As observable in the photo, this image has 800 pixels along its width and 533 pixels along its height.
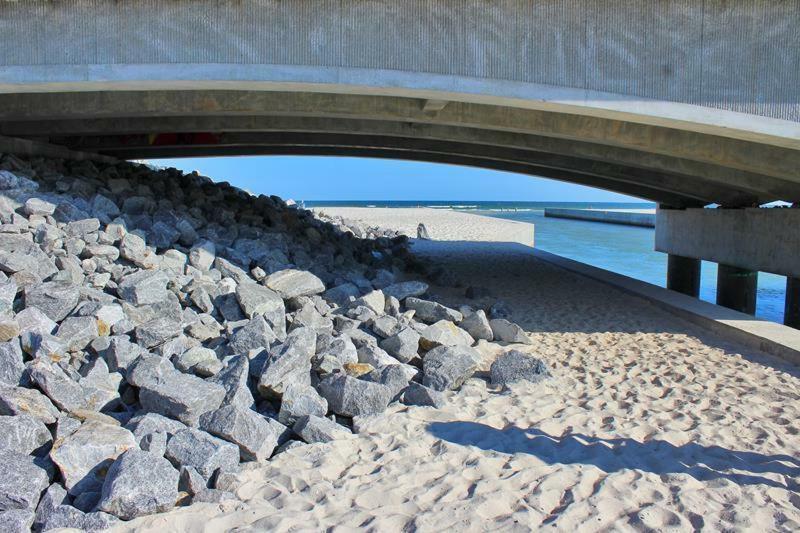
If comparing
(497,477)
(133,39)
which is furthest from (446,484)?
(133,39)

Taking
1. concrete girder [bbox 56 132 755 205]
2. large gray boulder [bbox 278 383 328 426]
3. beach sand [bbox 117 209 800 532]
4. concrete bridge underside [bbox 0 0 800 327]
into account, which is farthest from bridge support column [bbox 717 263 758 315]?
large gray boulder [bbox 278 383 328 426]

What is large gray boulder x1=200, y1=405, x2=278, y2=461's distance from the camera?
162 inches

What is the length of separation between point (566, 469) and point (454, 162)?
1362 cm

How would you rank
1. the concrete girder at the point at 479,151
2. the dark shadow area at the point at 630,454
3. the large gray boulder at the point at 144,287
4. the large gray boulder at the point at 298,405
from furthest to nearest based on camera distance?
1. the concrete girder at the point at 479,151
2. the large gray boulder at the point at 144,287
3. the large gray boulder at the point at 298,405
4. the dark shadow area at the point at 630,454

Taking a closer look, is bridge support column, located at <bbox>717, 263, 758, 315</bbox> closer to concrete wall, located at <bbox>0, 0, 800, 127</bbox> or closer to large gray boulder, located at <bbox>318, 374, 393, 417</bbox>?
concrete wall, located at <bbox>0, 0, 800, 127</bbox>

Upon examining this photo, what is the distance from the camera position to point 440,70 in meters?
7.39

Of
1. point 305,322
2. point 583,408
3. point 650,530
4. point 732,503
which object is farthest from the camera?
point 305,322

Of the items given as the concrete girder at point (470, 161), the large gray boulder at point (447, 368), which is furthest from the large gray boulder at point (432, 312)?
the concrete girder at point (470, 161)

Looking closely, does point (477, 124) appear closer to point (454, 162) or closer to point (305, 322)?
point (305, 322)

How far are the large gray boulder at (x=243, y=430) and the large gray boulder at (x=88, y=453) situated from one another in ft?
1.75

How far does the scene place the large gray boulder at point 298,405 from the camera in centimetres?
462

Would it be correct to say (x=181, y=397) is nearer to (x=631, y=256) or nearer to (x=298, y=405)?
(x=298, y=405)

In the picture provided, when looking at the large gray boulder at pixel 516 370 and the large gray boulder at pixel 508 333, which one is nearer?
the large gray boulder at pixel 516 370

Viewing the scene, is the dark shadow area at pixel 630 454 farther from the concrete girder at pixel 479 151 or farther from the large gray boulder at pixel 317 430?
the concrete girder at pixel 479 151
